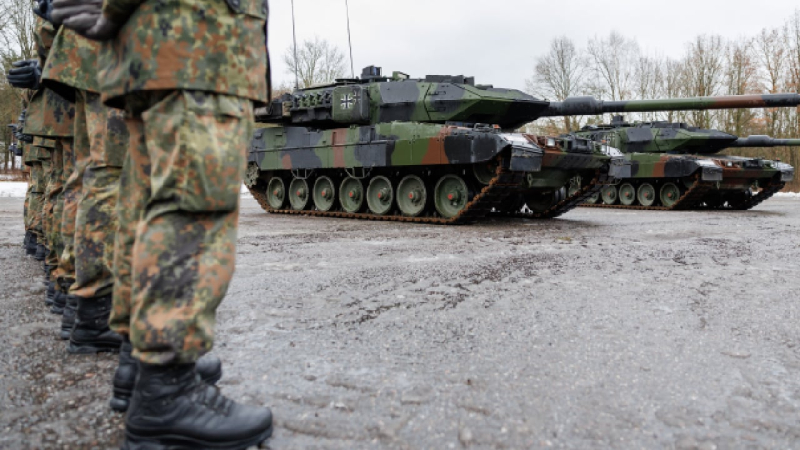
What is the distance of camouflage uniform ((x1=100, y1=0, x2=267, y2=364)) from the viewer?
1561mm

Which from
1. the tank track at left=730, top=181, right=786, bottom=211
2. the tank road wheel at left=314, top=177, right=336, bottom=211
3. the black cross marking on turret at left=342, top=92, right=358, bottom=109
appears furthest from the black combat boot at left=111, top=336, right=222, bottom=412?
the tank track at left=730, top=181, right=786, bottom=211

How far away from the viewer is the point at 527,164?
877 cm

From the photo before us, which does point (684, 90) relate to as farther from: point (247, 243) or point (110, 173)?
point (110, 173)

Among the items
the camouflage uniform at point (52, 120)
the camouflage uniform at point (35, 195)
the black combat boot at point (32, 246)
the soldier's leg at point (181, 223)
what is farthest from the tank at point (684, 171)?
the soldier's leg at point (181, 223)

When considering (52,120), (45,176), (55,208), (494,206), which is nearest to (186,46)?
(52,120)

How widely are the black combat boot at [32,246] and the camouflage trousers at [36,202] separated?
0.28 ft

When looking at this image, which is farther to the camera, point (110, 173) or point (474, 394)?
point (110, 173)

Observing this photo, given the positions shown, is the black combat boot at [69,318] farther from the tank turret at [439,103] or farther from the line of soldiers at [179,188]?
the tank turret at [439,103]

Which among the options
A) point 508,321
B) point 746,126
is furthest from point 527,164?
point 746,126

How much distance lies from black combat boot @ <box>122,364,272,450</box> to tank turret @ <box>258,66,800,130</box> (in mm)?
8838

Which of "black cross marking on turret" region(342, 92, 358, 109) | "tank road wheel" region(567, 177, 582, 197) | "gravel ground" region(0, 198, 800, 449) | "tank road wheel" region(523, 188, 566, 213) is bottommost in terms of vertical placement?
"gravel ground" region(0, 198, 800, 449)

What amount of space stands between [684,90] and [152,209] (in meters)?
33.5

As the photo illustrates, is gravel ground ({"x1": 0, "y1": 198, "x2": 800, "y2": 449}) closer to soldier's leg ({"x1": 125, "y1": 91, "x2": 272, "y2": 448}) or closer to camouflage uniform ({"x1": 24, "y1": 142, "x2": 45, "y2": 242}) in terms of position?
soldier's leg ({"x1": 125, "y1": 91, "x2": 272, "y2": 448})

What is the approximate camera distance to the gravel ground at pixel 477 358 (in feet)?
5.77
